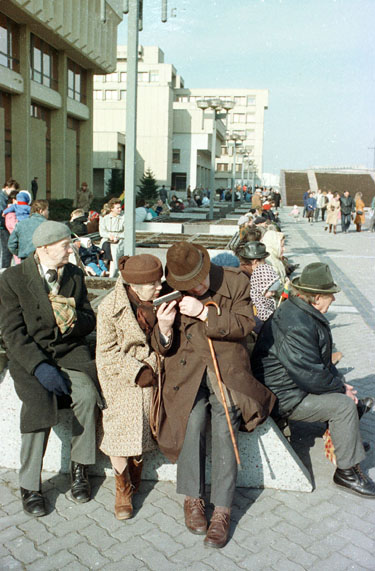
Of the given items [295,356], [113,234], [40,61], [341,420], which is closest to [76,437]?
[295,356]

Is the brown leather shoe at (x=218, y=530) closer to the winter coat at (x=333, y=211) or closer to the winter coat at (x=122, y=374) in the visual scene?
the winter coat at (x=122, y=374)

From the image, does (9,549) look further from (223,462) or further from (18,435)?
(223,462)

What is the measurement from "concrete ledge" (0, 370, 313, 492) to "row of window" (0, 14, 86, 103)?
2498 cm

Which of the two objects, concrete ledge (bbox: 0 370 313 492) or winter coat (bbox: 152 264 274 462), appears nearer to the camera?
winter coat (bbox: 152 264 274 462)

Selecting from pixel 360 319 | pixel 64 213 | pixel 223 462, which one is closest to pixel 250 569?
pixel 223 462

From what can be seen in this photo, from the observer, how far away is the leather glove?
3.89 metres

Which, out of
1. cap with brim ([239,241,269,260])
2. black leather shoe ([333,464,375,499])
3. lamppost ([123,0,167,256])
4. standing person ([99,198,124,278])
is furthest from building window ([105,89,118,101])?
black leather shoe ([333,464,375,499])

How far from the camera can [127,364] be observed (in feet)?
12.9

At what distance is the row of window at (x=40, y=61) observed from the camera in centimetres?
2664

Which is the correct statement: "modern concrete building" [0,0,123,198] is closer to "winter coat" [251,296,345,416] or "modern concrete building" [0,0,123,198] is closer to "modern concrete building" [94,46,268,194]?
"modern concrete building" [94,46,268,194]

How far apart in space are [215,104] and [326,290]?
23574 millimetres

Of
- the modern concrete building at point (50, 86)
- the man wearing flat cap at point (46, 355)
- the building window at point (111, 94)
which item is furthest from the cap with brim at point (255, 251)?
the building window at point (111, 94)

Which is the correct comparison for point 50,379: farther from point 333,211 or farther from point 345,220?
point 345,220

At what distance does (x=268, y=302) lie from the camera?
5730 mm
